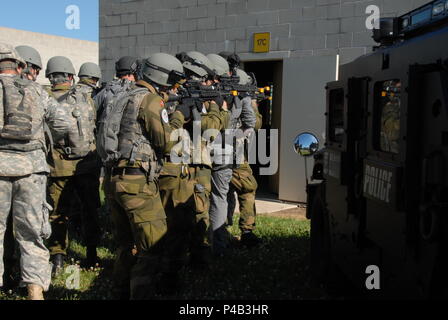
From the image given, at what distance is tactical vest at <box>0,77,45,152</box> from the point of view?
3840 mm

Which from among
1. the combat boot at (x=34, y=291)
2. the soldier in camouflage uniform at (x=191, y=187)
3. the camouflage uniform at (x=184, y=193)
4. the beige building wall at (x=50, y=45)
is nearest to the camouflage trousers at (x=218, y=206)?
the soldier in camouflage uniform at (x=191, y=187)

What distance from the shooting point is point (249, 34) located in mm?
9016

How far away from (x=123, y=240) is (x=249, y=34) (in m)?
5.91

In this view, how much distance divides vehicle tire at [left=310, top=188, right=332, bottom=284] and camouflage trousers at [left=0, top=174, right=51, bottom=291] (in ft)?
7.50

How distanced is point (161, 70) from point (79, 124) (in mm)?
1524

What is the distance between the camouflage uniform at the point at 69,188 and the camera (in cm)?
500

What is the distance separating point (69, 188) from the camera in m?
5.14

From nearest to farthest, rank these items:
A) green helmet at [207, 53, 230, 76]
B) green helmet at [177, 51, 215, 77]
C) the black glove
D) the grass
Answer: the grass
the black glove
green helmet at [177, 51, 215, 77]
green helmet at [207, 53, 230, 76]

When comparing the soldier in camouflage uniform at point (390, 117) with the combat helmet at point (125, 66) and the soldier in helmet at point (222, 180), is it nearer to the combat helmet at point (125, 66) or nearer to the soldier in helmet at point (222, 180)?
the soldier in helmet at point (222, 180)

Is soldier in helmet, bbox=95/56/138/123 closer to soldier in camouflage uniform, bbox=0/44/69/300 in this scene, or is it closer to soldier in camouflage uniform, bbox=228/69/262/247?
soldier in camouflage uniform, bbox=228/69/262/247

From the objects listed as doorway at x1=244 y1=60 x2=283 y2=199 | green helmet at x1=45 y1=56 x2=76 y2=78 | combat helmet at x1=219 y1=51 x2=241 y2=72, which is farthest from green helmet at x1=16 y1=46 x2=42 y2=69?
doorway at x1=244 y1=60 x2=283 y2=199

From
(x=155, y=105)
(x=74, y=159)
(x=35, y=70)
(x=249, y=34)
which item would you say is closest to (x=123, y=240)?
(x=155, y=105)

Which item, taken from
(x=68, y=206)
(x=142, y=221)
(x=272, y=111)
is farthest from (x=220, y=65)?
(x=272, y=111)

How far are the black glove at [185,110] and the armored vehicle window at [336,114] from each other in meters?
1.26
